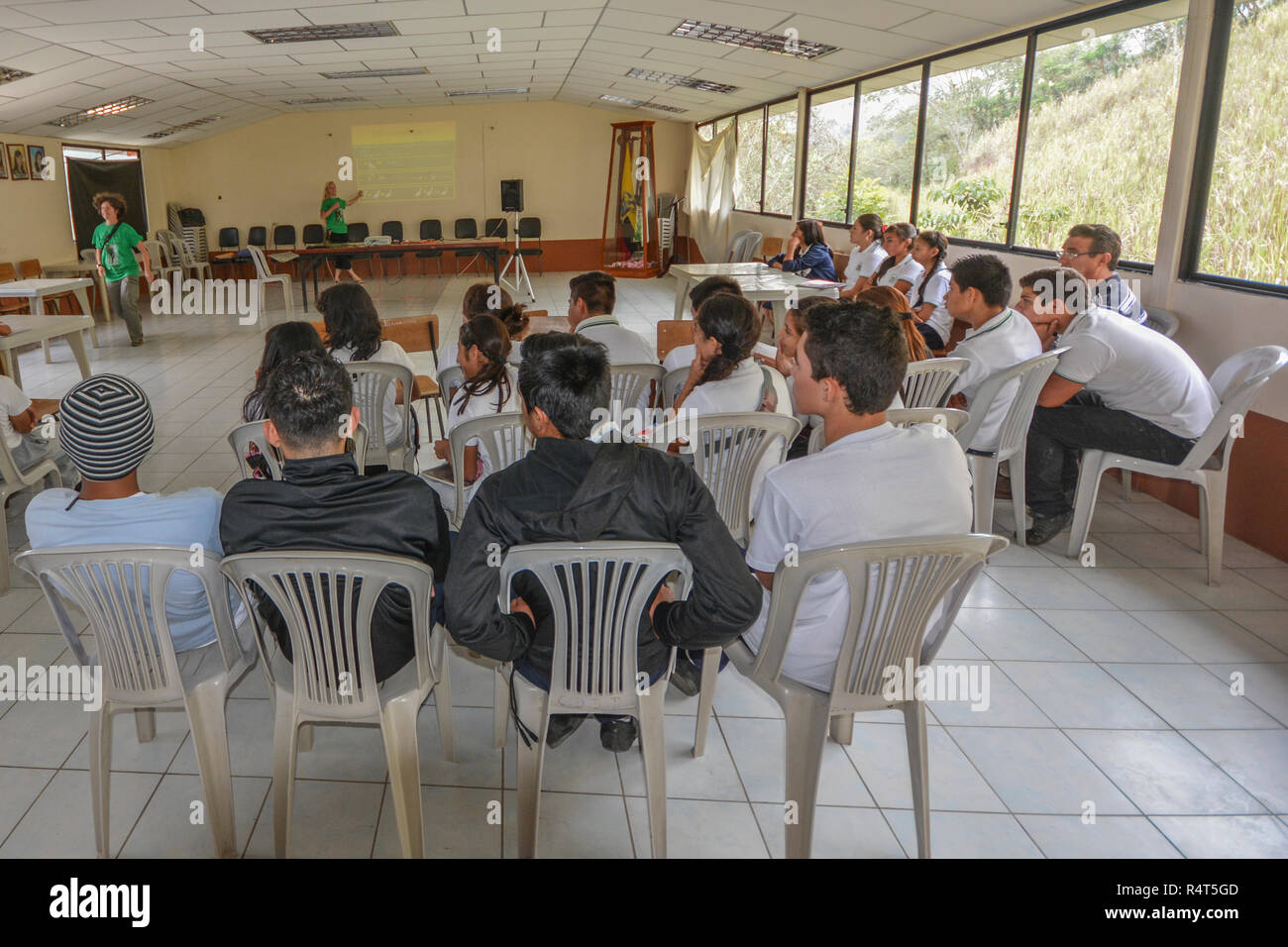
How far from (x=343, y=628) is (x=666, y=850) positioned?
85 centimetres

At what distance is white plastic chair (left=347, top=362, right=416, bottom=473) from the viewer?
321 centimetres

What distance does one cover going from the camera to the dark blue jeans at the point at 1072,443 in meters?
3.29

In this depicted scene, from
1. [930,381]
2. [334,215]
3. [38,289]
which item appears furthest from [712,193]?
[930,381]

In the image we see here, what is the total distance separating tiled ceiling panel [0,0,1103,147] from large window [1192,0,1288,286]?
1405mm

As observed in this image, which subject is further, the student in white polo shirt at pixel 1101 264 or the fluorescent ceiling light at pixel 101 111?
the fluorescent ceiling light at pixel 101 111

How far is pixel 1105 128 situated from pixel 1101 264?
163cm

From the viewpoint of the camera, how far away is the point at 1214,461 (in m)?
3.20

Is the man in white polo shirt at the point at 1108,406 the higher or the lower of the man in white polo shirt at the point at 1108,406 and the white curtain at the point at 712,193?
the lower

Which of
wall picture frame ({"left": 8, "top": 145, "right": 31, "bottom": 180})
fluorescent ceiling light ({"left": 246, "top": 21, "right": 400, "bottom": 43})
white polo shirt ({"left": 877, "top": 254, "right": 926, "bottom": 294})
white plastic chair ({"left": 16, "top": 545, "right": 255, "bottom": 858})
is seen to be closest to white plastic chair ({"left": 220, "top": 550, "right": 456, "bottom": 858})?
white plastic chair ({"left": 16, "top": 545, "right": 255, "bottom": 858})

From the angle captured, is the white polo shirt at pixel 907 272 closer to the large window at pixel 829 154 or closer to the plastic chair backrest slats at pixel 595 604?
the large window at pixel 829 154

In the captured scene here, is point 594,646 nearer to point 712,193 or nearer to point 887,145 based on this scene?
point 887,145

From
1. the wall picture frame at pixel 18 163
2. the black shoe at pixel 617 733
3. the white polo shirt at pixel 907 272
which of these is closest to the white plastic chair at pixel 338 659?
the black shoe at pixel 617 733

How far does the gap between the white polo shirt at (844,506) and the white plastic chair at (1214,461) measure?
183 centimetres

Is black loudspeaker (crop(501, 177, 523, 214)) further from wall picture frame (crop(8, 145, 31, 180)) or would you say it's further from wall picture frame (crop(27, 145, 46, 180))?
wall picture frame (crop(8, 145, 31, 180))
